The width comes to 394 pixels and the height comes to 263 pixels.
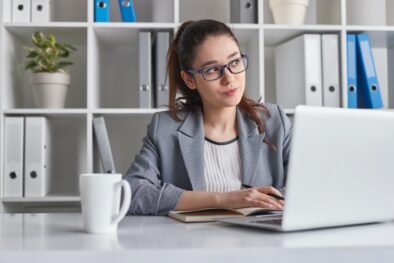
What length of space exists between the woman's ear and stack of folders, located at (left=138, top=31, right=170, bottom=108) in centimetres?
58

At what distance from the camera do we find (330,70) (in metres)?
2.58

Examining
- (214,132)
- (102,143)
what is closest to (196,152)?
(214,132)

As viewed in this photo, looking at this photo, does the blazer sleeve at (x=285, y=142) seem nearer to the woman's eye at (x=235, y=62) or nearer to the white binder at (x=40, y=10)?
the woman's eye at (x=235, y=62)

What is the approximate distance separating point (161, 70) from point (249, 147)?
2.82 ft

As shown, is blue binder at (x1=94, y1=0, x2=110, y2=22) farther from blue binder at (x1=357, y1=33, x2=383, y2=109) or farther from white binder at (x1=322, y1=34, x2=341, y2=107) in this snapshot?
blue binder at (x1=357, y1=33, x2=383, y2=109)

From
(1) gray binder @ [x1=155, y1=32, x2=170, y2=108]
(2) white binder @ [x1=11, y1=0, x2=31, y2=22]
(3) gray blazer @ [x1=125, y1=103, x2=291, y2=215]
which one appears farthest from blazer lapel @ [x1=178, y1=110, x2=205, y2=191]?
(2) white binder @ [x1=11, y1=0, x2=31, y2=22]

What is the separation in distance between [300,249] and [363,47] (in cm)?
203

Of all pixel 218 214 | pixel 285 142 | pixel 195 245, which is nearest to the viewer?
Answer: pixel 195 245

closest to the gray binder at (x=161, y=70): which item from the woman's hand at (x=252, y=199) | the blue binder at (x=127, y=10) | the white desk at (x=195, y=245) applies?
the blue binder at (x=127, y=10)

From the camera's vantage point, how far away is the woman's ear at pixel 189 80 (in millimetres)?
1897

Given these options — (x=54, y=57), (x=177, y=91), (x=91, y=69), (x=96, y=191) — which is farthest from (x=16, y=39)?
(x=96, y=191)

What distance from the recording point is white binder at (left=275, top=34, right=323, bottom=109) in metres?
2.56

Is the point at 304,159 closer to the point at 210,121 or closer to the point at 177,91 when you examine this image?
the point at 210,121

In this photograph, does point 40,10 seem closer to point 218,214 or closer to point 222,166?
point 222,166
